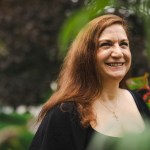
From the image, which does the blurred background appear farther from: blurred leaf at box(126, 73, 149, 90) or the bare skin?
the bare skin

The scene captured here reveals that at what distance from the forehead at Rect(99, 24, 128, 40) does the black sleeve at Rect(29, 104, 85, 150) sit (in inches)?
10.5

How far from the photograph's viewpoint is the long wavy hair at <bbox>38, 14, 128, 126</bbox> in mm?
1746

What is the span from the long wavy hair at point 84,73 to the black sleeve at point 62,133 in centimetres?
4

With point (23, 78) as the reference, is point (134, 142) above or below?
above

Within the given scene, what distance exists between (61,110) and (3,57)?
7.55m

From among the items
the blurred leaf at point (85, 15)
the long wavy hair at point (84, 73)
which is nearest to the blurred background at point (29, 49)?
the long wavy hair at point (84, 73)

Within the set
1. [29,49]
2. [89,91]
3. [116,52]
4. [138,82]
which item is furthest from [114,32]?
[29,49]

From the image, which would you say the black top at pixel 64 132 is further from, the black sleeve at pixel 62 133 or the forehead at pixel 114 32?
the forehead at pixel 114 32

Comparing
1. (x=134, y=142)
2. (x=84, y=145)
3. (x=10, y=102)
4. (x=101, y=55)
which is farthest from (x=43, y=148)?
(x=10, y=102)

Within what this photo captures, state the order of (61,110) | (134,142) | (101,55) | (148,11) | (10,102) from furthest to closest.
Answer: (10,102) < (61,110) < (101,55) < (148,11) < (134,142)

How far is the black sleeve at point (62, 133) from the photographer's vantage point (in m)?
1.74

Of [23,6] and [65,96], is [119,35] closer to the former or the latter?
[65,96]

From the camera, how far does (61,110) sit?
5.99ft

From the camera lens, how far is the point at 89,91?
1.81 m
